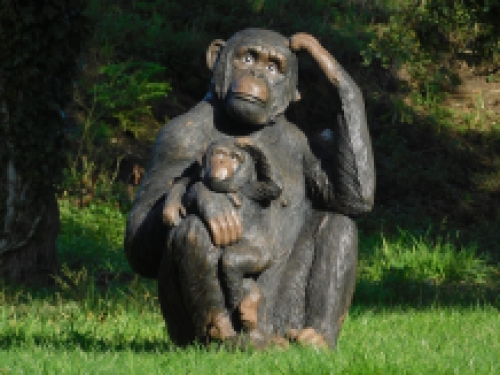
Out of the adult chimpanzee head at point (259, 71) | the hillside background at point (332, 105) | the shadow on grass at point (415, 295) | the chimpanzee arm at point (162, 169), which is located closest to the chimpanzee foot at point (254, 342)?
the chimpanzee arm at point (162, 169)

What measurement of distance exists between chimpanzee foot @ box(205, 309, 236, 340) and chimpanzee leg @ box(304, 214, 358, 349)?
0.45 m

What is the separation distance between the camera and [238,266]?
13.6ft

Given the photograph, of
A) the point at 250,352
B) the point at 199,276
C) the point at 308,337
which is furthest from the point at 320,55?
the point at 250,352

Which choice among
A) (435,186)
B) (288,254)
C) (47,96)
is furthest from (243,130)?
(435,186)

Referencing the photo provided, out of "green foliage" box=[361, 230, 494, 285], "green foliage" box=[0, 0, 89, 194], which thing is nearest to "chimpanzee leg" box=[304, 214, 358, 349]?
"green foliage" box=[361, 230, 494, 285]

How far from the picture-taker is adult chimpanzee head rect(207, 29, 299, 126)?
4449mm

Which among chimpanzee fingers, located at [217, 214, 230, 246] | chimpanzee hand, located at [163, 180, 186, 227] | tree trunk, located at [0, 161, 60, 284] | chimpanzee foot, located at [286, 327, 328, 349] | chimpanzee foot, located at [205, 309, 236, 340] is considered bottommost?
tree trunk, located at [0, 161, 60, 284]

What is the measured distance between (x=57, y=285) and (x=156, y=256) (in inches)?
171

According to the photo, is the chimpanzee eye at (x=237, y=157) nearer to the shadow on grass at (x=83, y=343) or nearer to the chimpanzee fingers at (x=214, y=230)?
the chimpanzee fingers at (x=214, y=230)

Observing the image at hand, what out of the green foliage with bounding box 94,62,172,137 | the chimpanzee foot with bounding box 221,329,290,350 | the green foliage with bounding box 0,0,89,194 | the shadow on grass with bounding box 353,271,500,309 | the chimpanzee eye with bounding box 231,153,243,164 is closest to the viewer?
the chimpanzee foot with bounding box 221,329,290,350

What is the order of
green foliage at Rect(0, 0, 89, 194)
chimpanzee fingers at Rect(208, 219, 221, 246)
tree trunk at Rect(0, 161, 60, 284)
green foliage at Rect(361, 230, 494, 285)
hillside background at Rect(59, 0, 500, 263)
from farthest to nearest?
hillside background at Rect(59, 0, 500, 263), green foliage at Rect(361, 230, 494, 285), tree trunk at Rect(0, 161, 60, 284), green foliage at Rect(0, 0, 89, 194), chimpanzee fingers at Rect(208, 219, 221, 246)

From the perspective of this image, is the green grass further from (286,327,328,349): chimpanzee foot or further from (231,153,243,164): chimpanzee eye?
(231,153,243,164): chimpanzee eye

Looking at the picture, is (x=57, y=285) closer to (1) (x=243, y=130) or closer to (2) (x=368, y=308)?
(2) (x=368, y=308)

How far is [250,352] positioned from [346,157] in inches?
43.0
